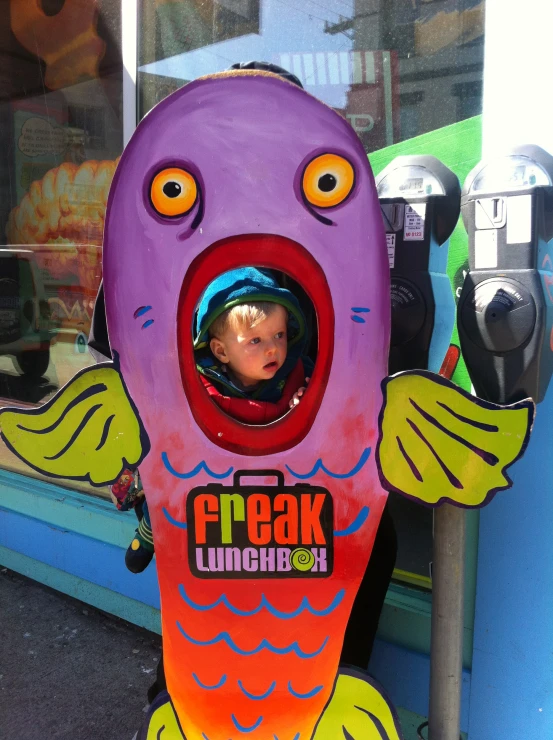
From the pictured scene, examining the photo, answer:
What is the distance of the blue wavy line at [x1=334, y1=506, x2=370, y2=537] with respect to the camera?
1.50 m

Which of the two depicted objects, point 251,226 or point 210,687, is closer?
point 251,226

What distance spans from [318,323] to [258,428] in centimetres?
28

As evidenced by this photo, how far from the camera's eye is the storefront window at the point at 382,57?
213 centimetres

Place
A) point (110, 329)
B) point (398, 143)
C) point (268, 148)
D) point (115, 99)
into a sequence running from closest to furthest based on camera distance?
point (268, 148)
point (110, 329)
point (398, 143)
point (115, 99)

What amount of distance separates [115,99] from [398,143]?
1.70 metres

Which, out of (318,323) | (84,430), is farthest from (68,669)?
(318,323)

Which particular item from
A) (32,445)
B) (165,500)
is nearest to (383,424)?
(165,500)

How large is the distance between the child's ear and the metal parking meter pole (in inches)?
24.9

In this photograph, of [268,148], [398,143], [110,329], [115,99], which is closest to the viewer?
[268,148]

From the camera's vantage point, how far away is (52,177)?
372cm

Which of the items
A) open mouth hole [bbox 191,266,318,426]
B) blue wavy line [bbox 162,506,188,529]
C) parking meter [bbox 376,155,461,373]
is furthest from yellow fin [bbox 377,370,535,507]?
blue wavy line [bbox 162,506,188,529]

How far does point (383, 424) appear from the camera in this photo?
4.80 ft

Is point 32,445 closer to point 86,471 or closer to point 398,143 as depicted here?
point 86,471

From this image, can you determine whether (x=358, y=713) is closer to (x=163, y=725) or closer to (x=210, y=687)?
(x=210, y=687)
